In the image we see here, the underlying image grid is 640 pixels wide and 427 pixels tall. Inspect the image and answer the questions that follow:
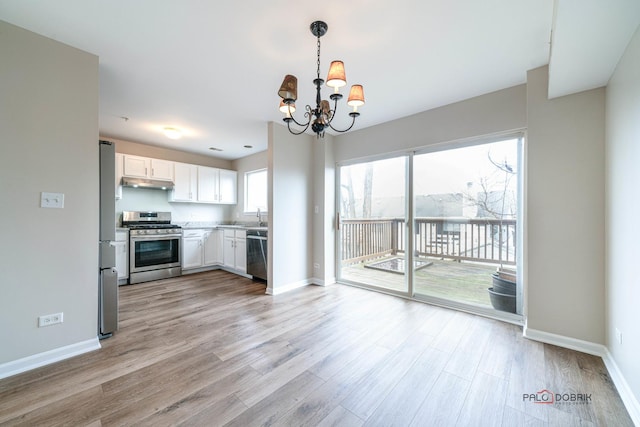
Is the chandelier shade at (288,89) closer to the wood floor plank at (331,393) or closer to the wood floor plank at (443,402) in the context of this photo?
the wood floor plank at (331,393)

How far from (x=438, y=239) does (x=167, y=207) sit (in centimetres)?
521

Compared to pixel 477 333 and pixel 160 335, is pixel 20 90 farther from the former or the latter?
pixel 477 333

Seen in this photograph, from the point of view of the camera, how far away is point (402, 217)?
11.8ft

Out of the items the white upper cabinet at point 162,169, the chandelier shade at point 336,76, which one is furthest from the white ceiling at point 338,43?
the white upper cabinet at point 162,169

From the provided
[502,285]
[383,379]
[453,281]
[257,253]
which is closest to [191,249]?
[257,253]

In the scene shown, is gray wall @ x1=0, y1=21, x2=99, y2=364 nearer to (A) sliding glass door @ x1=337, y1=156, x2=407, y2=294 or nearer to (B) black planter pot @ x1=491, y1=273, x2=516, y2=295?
(A) sliding glass door @ x1=337, y1=156, x2=407, y2=294

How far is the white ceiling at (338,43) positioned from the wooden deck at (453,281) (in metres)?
2.01

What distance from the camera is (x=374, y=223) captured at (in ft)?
13.0

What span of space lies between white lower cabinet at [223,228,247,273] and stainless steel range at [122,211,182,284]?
85 cm

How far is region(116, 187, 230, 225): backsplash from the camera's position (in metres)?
4.71

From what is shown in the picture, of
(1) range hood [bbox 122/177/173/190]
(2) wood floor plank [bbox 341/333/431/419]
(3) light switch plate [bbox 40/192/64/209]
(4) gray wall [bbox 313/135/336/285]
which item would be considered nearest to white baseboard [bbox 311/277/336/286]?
(4) gray wall [bbox 313/135/336/285]

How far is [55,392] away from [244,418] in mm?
1333

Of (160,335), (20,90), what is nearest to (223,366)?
(160,335)

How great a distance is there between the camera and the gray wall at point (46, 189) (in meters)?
1.82
